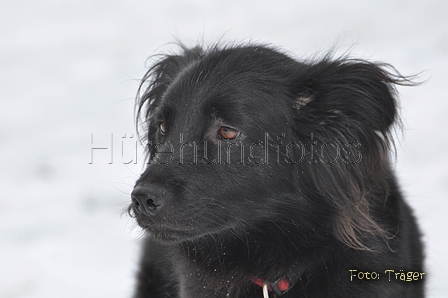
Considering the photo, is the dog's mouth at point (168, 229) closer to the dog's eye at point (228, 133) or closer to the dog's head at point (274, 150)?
the dog's head at point (274, 150)

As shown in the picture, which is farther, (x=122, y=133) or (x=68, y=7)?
(x=68, y=7)

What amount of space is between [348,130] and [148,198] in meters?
1.05

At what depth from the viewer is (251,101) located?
3.23 metres

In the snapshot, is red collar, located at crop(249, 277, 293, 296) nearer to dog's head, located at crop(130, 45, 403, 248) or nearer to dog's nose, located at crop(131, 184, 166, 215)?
dog's head, located at crop(130, 45, 403, 248)

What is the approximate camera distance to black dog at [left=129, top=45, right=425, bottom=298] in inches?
124

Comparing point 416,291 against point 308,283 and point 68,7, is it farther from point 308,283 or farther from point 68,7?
point 68,7

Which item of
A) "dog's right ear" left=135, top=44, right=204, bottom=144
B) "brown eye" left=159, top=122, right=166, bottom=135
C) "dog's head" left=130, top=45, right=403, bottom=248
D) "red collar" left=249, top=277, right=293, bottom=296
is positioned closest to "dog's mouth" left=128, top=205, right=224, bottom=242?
"dog's head" left=130, top=45, right=403, bottom=248

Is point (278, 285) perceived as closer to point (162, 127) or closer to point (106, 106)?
point (162, 127)

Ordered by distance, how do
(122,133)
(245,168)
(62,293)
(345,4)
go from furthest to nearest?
(345,4) → (122,133) → (62,293) → (245,168)

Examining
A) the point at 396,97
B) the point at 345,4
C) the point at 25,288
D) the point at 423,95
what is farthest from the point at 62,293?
the point at 345,4

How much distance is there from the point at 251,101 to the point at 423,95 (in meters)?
4.17

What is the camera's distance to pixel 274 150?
3.23 m

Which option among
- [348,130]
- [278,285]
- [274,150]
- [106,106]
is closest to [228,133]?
[274,150]

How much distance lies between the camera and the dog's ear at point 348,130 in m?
3.17
